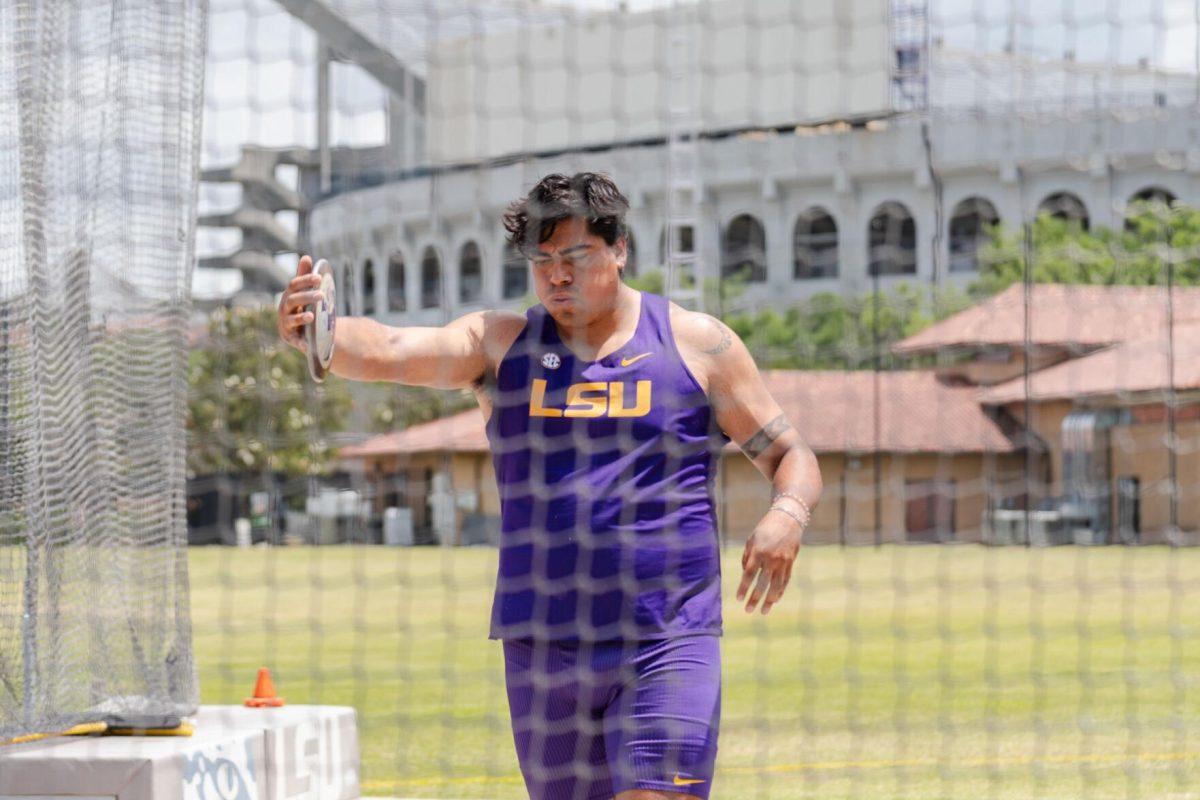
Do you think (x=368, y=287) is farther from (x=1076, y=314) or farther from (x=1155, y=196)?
(x=1155, y=196)

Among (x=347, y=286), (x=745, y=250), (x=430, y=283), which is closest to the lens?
(x=347, y=286)

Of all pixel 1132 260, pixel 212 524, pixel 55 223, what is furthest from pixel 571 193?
pixel 212 524

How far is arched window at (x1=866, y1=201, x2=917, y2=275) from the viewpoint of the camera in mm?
41562

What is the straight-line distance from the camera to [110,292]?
5.26 m

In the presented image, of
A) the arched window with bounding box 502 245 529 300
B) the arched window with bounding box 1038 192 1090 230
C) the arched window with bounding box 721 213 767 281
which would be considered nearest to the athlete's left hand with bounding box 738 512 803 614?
the arched window with bounding box 502 245 529 300

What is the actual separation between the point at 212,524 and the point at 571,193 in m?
40.6

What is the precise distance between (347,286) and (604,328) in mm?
25281

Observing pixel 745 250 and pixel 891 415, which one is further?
pixel 745 250

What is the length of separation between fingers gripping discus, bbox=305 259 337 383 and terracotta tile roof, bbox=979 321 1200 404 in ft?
108

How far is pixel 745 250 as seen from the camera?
148 feet

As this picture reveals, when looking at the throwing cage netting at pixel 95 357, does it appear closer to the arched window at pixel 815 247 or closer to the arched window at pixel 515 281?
the arched window at pixel 515 281

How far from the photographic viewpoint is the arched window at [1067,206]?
128 feet

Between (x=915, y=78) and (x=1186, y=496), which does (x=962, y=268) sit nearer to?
(x=1186, y=496)

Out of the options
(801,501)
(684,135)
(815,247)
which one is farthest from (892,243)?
(801,501)
